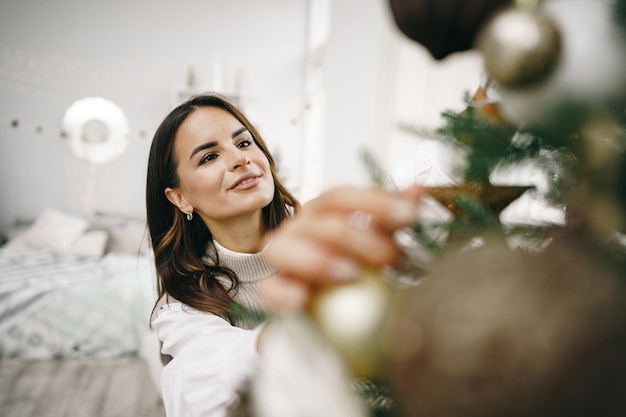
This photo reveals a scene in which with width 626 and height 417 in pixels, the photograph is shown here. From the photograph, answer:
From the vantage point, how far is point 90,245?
11.9 ft

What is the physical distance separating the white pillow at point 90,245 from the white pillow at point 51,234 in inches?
4.1

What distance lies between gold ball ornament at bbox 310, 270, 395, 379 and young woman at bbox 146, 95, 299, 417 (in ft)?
2.20

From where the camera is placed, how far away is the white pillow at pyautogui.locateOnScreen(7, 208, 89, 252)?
12.1 ft

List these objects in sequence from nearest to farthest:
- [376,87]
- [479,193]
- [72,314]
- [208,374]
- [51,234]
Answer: [479,193], [208,374], [376,87], [72,314], [51,234]

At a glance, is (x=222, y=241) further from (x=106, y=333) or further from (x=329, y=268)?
(x=106, y=333)

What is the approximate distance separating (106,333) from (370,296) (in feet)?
9.50

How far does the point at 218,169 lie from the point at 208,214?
14cm

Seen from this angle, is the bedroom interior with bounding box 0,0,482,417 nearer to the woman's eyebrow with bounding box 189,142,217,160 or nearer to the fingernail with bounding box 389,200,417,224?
the woman's eyebrow with bounding box 189,142,217,160

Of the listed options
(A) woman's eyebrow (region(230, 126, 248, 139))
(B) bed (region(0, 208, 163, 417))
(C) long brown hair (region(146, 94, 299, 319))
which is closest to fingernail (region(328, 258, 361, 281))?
(C) long brown hair (region(146, 94, 299, 319))

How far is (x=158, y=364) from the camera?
220cm

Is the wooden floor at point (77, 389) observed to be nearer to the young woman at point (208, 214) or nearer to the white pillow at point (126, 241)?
the white pillow at point (126, 241)

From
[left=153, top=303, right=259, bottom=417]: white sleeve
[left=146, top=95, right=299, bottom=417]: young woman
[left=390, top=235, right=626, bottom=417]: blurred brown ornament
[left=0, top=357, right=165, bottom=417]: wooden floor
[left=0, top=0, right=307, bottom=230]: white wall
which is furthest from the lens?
[left=0, top=0, right=307, bottom=230]: white wall

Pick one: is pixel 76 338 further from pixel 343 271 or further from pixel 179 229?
pixel 343 271

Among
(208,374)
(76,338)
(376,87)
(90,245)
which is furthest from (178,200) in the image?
(90,245)
